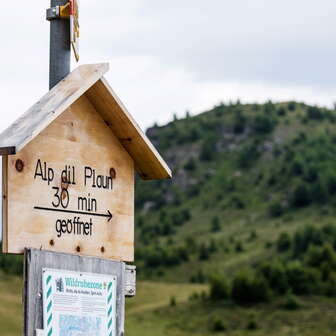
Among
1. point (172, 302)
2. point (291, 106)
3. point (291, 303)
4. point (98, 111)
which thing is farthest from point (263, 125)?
point (98, 111)

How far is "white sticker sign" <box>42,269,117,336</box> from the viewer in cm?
771

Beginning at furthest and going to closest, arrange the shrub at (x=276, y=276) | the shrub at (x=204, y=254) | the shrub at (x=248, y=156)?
the shrub at (x=248, y=156) → the shrub at (x=204, y=254) → the shrub at (x=276, y=276)

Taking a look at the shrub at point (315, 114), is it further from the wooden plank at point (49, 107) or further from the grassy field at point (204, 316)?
the wooden plank at point (49, 107)

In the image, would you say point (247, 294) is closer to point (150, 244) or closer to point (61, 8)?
point (150, 244)

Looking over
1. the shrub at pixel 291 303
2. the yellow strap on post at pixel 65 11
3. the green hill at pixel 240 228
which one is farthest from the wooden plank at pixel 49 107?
the shrub at pixel 291 303

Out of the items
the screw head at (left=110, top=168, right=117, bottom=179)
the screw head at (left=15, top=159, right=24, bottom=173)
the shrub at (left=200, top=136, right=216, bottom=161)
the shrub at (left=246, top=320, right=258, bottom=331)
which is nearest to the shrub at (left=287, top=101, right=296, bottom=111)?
the shrub at (left=200, top=136, right=216, bottom=161)

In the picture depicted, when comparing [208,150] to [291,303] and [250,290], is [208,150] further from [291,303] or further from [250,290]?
[291,303]

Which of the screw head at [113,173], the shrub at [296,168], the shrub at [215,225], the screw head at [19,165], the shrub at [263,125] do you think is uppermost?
the shrub at [263,125]

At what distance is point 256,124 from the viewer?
151 meters

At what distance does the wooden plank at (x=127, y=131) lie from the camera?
27.2 feet

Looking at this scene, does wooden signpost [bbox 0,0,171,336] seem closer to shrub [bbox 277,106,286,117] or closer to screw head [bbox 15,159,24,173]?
screw head [bbox 15,159,24,173]

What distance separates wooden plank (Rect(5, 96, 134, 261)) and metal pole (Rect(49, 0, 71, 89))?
0.22m

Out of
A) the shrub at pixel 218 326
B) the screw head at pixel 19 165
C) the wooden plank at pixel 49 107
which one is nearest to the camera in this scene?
the wooden plank at pixel 49 107

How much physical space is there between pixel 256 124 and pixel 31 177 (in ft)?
473
